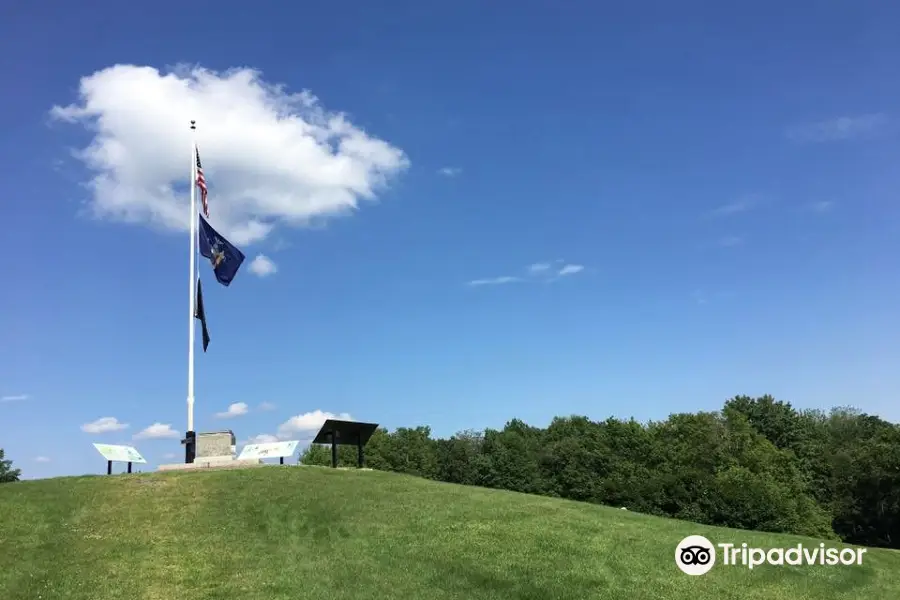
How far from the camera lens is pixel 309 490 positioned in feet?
73.9

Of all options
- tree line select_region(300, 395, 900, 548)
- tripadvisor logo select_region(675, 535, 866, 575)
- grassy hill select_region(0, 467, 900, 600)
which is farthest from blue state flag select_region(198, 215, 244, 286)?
tree line select_region(300, 395, 900, 548)

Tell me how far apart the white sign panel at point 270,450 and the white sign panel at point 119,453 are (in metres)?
3.66

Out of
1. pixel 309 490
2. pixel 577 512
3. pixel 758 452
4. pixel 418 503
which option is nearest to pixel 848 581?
pixel 577 512

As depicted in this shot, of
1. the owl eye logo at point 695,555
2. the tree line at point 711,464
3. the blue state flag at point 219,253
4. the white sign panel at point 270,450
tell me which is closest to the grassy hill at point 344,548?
the owl eye logo at point 695,555

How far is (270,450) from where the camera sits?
Answer: 91.7ft

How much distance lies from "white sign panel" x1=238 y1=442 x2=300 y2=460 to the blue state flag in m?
6.94

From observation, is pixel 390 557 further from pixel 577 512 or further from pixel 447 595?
pixel 577 512

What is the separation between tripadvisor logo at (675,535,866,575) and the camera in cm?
1758

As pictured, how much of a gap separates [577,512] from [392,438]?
64.2 metres

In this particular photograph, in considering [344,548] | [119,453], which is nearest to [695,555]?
[344,548]

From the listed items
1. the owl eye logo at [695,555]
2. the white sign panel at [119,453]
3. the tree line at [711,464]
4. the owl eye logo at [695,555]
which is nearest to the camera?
the owl eye logo at [695,555]

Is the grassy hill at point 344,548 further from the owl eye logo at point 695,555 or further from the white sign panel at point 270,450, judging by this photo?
the white sign panel at point 270,450

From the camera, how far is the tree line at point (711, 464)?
185ft

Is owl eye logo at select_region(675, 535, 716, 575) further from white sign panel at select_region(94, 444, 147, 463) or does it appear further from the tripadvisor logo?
white sign panel at select_region(94, 444, 147, 463)
